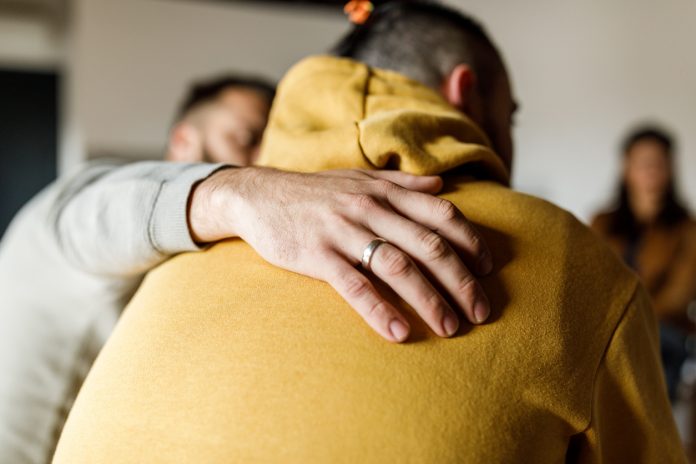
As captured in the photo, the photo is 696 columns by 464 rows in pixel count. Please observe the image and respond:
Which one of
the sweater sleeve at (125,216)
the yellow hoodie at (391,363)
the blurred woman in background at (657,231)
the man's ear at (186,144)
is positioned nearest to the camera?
the yellow hoodie at (391,363)

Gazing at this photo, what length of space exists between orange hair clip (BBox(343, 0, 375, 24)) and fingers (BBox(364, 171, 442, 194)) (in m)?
0.48

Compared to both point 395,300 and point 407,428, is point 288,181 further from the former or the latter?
point 407,428

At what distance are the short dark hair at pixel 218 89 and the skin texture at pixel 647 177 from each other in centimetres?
192

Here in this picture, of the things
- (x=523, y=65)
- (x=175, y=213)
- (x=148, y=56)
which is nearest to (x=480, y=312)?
(x=175, y=213)

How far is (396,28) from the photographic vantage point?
1.02 metres

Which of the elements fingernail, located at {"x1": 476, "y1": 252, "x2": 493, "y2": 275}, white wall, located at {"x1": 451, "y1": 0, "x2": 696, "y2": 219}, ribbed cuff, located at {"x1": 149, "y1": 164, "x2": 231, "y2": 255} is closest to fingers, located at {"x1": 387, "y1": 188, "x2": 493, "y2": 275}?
fingernail, located at {"x1": 476, "y1": 252, "x2": 493, "y2": 275}

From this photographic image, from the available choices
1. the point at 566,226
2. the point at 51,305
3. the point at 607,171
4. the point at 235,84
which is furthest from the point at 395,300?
the point at 607,171

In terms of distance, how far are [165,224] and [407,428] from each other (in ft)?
1.30

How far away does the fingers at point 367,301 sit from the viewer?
→ 0.59 meters

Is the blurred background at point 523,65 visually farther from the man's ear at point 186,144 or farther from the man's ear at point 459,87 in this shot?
the man's ear at point 459,87

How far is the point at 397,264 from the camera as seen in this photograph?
61cm

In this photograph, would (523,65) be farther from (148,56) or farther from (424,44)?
(424,44)

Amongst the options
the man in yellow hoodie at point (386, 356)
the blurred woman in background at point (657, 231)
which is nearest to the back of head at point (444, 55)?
the man in yellow hoodie at point (386, 356)

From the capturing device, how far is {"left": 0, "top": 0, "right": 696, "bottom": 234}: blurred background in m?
3.87
